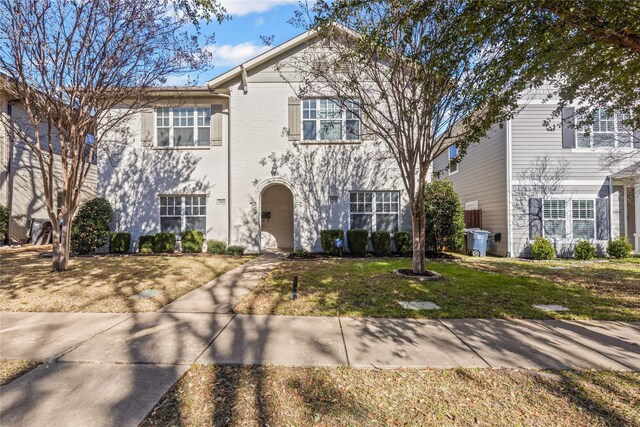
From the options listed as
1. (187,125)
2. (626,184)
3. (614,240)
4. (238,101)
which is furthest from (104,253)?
(626,184)

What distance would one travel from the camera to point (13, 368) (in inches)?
115

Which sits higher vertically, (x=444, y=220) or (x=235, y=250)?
(x=444, y=220)

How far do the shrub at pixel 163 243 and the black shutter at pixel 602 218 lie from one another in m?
16.6

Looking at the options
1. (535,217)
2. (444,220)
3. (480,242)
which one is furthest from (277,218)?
(535,217)

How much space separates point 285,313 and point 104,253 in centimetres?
1047

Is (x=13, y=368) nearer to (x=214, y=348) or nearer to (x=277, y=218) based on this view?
(x=214, y=348)

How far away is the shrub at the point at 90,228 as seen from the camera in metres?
11.0

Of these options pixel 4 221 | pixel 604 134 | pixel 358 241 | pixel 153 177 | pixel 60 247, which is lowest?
pixel 358 241

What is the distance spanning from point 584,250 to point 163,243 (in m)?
15.9

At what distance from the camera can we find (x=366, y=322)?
4219 millimetres

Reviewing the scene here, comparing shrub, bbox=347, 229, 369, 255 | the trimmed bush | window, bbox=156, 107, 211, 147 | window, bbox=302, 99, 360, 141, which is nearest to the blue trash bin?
shrub, bbox=347, 229, 369, 255

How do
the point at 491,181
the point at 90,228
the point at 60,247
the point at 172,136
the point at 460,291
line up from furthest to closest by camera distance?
the point at 491,181 < the point at 172,136 < the point at 90,228 < the point at 60,247 < the point at 460,291

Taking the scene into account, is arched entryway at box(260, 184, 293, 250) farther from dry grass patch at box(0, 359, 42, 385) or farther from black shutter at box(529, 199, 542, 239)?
dry grass patch at box(0, 359, 42, 385)

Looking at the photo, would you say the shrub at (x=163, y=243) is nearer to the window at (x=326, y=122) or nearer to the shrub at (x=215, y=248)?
the shrub at (x=215, y=248)
